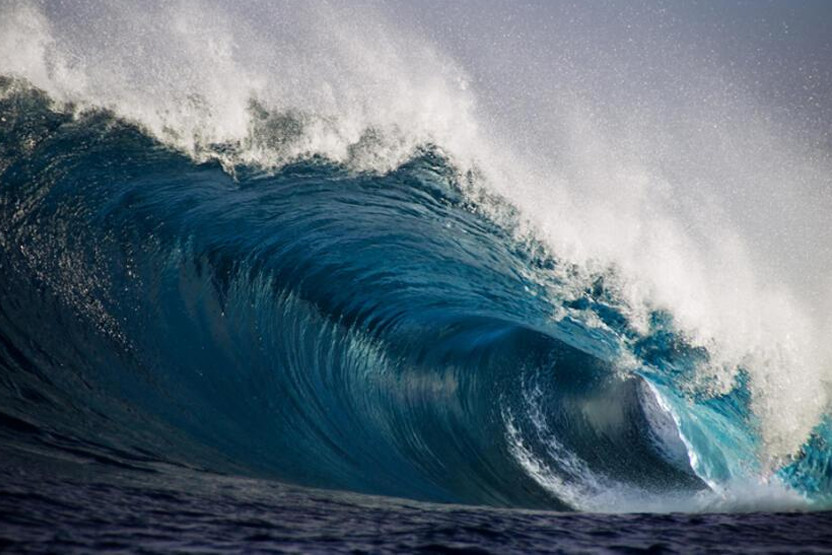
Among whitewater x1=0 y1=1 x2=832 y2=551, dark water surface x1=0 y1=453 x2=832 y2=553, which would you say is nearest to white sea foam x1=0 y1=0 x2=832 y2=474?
whitewater x1=0 y1=1 x2=832 y2=551

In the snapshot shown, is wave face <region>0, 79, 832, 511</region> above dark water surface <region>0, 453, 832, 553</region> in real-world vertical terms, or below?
above

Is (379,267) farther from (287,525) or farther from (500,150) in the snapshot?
(287,525)

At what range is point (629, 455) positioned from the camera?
836 centimetres

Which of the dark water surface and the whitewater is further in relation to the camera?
the whitewater

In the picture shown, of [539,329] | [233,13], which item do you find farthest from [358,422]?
[233,13]

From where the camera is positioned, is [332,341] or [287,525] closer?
[287,525]

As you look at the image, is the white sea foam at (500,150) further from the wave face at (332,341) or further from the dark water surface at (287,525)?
the dark water surface at (287,525)

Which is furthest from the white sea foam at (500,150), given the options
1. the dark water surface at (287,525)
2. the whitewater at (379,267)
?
the dark water surface at (287,525)

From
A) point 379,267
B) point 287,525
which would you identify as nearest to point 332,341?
point 379,267

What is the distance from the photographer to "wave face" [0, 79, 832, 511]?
177 inches

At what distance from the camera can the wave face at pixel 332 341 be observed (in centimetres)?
449

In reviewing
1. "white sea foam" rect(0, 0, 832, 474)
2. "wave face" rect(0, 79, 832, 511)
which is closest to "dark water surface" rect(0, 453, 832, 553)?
"wave face" rect(0, 79, 832, 511)

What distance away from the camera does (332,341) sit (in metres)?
6.79

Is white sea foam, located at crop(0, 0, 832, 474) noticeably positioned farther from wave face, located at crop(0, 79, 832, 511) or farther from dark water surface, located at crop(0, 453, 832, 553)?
dark water surface, located at crop(0, 453, 832, 553)
